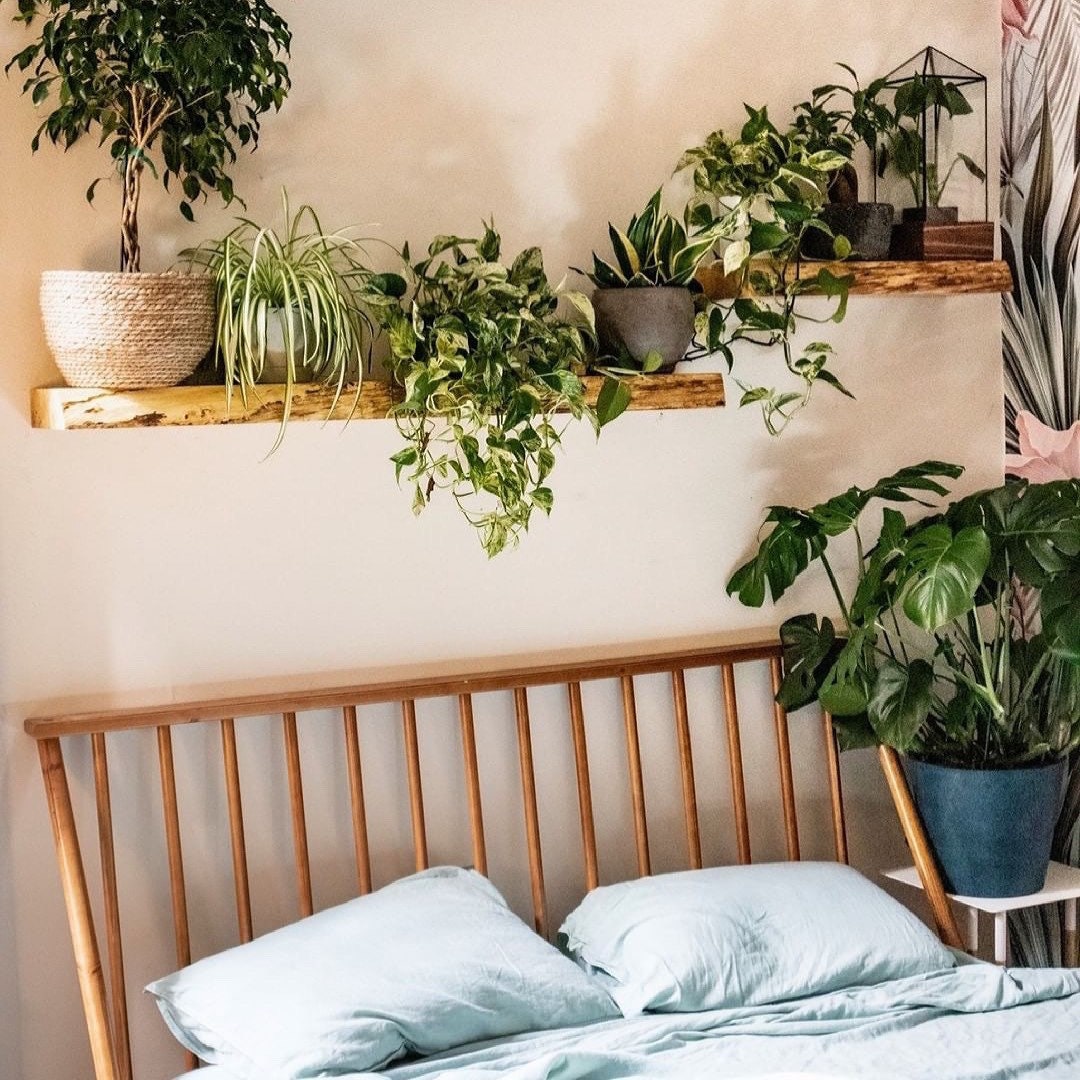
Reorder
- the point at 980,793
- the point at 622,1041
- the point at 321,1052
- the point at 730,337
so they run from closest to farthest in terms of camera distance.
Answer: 1. the point at 321,1052
2. the point at 622,1041
3. the point at 980,793
4. the point at 730,337

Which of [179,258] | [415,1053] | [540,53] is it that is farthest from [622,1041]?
[540,53]

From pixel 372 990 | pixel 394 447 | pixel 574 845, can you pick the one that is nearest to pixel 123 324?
pixel 394 447

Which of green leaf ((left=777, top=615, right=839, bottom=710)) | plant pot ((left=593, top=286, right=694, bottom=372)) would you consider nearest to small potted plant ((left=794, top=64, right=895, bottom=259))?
plant pot ((left=593, top=286, right=694, bottom=372))

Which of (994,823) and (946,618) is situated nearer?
(946,618)

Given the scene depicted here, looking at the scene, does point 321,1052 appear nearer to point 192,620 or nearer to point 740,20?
point 192,620

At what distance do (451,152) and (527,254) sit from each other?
1.06ft

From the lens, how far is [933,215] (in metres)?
2.70

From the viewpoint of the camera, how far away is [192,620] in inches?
93.4

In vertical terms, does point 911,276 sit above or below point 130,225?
below

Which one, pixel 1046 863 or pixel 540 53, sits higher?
pixel 540 53

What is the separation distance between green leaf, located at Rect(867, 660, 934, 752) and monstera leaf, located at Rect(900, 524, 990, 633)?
16 centimetres

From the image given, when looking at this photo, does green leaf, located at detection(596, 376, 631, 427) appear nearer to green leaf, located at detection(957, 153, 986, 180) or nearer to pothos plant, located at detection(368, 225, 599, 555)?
pothos plant, located at detection(368, 225, 599, 555)

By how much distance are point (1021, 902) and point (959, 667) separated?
0.47 m

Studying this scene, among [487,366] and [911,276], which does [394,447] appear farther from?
[911,276]
